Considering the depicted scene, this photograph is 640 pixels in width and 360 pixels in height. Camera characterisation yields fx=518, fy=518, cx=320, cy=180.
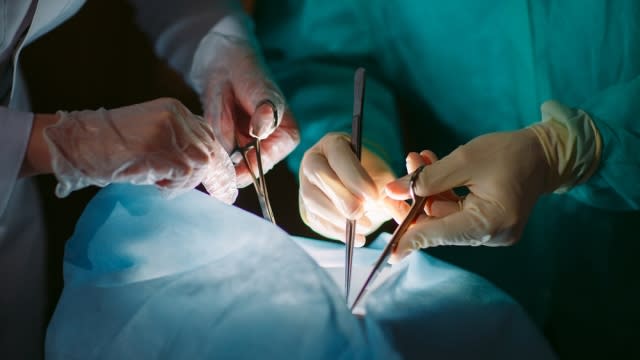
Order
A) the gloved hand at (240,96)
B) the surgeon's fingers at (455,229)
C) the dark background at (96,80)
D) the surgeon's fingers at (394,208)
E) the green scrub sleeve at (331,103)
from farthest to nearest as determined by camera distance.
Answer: the dark background at (96,80)
the green scrub sleeve at (331,103)
the gloved hand at (240,96)
the surgeon's fingers at (394,208)
the surgeon's fingers at (455,229)

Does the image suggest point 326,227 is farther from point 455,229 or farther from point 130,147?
point 130,147

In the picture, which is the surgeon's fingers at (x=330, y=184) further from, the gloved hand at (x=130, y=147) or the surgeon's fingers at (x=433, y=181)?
the gloved hand at (x=130, y=147)

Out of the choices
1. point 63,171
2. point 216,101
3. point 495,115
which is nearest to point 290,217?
point 216,101

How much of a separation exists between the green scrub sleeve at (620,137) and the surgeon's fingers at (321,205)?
1.51 ft

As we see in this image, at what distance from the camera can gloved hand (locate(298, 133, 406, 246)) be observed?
948 millimetres

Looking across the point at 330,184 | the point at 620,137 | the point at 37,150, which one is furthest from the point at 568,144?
the point at 37,150

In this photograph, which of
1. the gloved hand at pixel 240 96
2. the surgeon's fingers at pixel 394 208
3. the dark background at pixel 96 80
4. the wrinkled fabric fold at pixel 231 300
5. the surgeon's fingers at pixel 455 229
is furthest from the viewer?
the dark background at pixel 96 80

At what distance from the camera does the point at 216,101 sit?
121 centimetres

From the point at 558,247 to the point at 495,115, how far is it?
334mm

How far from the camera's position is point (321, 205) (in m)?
1.04

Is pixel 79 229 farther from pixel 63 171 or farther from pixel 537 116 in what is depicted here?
pixel 537 116

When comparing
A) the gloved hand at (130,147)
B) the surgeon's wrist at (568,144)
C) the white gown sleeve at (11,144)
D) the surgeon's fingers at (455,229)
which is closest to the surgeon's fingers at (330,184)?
the surgeon's fingers at (455,229)

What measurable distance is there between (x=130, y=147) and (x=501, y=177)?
639 mm

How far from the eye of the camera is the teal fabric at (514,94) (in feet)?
3.28
